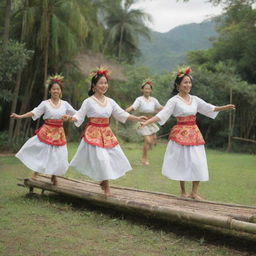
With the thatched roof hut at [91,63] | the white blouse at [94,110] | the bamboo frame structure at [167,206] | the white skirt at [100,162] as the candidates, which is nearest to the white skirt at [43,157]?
the bamboo frame structure at [167,206]

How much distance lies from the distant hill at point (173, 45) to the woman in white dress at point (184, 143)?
2845cm

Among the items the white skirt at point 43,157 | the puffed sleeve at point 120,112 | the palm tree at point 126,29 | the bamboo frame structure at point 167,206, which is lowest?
the bamboo frame structure at point 167,206

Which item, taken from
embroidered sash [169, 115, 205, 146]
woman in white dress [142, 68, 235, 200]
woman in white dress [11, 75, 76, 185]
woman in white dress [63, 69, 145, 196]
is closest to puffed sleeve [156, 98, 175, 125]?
woman in white dress [142, 68, 235, 200]

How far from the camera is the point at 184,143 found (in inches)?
229

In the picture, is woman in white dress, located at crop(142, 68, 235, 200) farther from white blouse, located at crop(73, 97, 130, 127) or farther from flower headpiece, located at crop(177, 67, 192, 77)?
white blouse, located at crop(73, 97, 130, 127)

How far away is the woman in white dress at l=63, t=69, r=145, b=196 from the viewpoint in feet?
18.2

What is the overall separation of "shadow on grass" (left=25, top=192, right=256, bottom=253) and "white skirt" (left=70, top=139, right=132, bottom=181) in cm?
53

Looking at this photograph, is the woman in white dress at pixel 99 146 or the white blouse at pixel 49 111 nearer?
the woman in white dress at pixel 99 146

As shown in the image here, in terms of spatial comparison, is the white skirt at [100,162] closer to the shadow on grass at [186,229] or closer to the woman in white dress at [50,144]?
the shadow on grass at [186,229]

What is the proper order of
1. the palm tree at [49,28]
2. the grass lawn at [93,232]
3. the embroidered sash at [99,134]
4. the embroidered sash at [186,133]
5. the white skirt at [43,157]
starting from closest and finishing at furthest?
1. the grass lawn at [93,232]
2. the embroidered sash at [99,134]
3. the embroidered sash at [186,133]
4. the white skirt at [43,157]
5. the palm tree at [49,28]

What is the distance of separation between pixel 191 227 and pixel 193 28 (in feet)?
243

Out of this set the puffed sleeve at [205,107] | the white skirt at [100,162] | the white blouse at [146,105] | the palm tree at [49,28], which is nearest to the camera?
the white skirt at [100,162]

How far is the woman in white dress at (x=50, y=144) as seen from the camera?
6439mm

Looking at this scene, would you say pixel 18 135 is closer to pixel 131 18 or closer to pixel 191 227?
pixel 191 227
